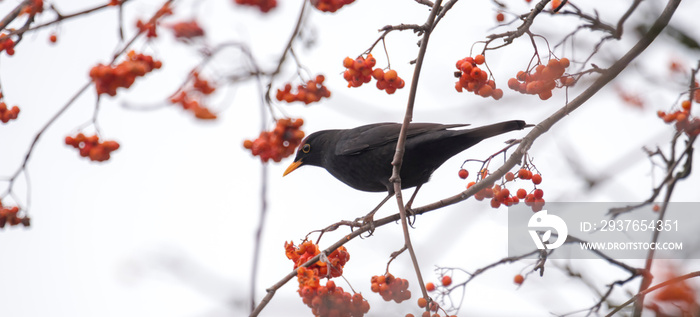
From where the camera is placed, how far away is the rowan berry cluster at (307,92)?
2848mm

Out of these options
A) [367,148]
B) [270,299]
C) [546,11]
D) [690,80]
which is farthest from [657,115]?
[270,299]

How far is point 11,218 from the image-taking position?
3.59 meters

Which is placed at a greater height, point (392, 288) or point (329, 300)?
point (392, 288)

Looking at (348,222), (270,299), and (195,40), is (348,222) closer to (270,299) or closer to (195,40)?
(270,299)

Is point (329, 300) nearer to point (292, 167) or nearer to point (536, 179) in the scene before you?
point (536, 179)

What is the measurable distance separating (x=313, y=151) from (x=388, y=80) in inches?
95.2

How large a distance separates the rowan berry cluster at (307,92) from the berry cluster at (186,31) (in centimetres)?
50

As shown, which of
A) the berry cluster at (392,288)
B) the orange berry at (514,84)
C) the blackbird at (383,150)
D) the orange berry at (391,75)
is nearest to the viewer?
the berry cluster at (392,288)

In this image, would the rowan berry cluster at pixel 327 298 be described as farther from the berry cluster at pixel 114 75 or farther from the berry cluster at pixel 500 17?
the berry cluster at pixel 500 17

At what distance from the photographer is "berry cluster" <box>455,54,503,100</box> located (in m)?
3.38

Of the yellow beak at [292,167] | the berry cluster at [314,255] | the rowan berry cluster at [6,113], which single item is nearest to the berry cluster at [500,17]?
the berry cluster at [314,255]

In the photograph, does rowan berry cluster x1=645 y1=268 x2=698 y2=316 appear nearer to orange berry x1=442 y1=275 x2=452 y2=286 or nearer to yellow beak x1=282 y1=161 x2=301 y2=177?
orange berry x1=442 y1=275 x2=452 y2=286

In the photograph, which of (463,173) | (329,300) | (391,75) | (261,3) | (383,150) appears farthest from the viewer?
(383,150)

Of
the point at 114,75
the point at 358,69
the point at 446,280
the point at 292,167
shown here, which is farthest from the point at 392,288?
the point at 292,167
